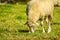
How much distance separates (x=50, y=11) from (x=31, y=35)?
2022 mm

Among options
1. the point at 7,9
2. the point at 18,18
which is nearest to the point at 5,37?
the point at 18,18

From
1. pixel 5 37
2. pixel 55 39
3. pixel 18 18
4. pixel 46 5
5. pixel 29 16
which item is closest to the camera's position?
pixel 55 39

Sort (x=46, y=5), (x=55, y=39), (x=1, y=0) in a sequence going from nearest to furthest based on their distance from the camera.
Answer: (x=55, y=39) < (x=46, y=5) < (x=1, y=0)

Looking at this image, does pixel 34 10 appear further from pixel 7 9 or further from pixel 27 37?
pixel 7 9

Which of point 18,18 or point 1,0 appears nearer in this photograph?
point 18,18

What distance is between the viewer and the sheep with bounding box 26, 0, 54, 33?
12.1 m

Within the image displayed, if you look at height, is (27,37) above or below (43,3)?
below

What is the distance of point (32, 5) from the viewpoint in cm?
1254

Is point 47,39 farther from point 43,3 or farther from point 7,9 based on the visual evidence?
point 7,9

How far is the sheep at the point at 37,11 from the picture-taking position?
1213cm

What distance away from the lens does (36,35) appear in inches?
460

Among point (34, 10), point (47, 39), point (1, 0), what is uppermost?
point (34, 10)

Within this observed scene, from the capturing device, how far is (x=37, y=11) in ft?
40.8

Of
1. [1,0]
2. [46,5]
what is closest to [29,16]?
[46,5]
